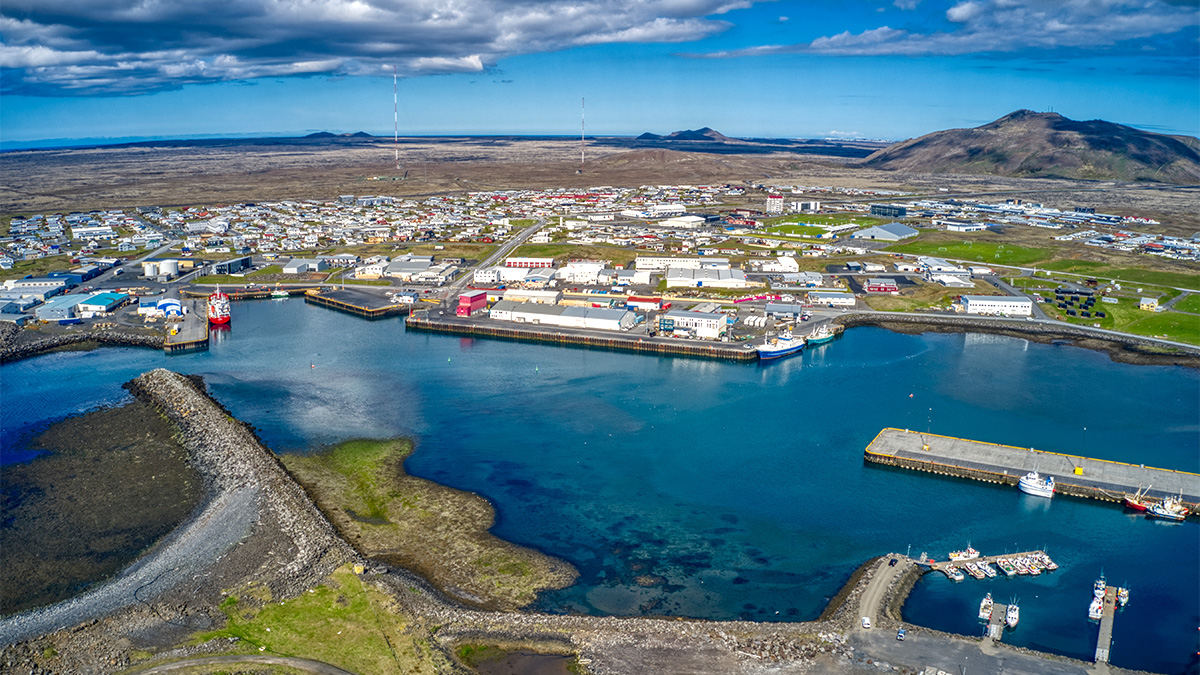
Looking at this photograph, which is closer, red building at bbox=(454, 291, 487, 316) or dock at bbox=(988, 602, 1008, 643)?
dock at bbox=(988, 602, 1008, 643)

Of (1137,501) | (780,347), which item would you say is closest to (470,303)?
(780,347)

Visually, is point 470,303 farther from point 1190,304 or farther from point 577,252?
point 1190,304

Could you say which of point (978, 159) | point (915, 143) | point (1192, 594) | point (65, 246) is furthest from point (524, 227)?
point (915, 143)

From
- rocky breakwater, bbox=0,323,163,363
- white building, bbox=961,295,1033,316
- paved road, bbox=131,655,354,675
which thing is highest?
white building, bbox=961,295,1033,316

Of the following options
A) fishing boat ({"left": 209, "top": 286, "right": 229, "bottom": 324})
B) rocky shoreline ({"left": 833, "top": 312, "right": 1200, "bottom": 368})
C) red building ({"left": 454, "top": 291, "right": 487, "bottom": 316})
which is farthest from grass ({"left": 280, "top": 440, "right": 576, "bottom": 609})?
rocky shoreline ({"left": 833, "top": 312, "right": 1200, "bottom": 368})

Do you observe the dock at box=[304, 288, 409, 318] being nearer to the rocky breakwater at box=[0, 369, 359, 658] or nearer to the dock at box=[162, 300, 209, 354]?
the dock at box=[162, 300, 209, 354]

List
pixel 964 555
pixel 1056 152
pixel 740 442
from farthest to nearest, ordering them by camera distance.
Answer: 1. pixel 1056 152
2. pixel 740 442
3. pixel 964 555

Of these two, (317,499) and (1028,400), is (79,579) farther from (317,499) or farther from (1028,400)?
(1028,400)
